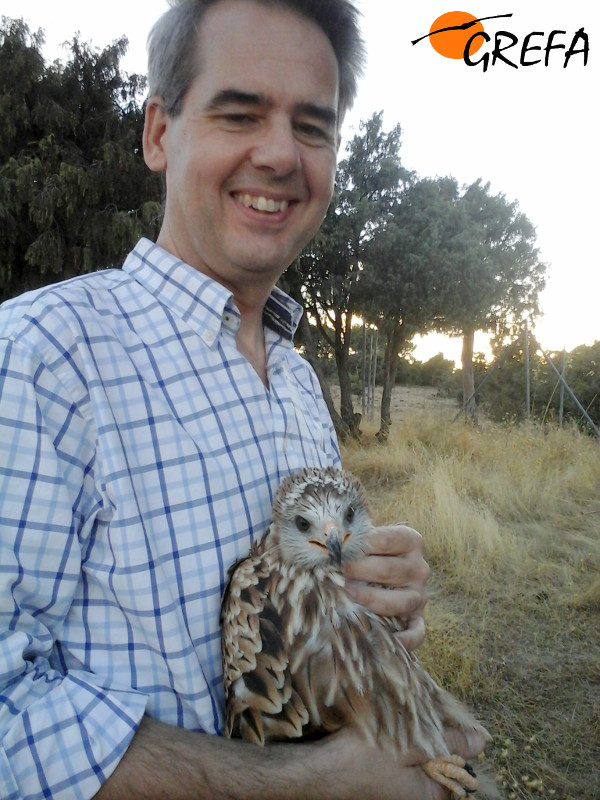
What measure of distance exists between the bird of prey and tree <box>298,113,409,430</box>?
12203mm

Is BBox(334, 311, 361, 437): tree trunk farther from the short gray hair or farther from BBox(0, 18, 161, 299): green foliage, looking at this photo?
the short gray hair

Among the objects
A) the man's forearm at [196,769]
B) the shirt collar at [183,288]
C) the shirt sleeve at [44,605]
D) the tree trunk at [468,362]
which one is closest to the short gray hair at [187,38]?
the shirt collar at [183,288]

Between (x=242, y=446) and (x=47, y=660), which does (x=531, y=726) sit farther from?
(x=47, y=660)

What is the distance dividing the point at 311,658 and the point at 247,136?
1654 millimetres

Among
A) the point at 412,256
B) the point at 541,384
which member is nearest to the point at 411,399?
the point at 541,384

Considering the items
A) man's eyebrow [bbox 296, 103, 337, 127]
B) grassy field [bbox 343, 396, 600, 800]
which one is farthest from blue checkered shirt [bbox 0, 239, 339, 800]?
grassy field [bbox 343, 396, 600, 800]

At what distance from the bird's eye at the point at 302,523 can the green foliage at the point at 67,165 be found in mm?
9054

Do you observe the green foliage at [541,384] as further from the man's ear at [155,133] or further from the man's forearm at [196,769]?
the man's forearm at [196,769]

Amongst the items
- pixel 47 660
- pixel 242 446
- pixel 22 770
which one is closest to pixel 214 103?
pixel 242 446

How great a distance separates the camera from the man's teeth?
1.96 meters

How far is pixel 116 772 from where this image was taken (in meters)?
1.28

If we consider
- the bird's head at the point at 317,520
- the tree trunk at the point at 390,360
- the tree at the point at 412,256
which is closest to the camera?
the bird's head at the point at 317,520

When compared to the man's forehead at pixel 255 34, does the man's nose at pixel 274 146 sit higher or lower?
lower

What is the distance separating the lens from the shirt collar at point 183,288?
186 cm
